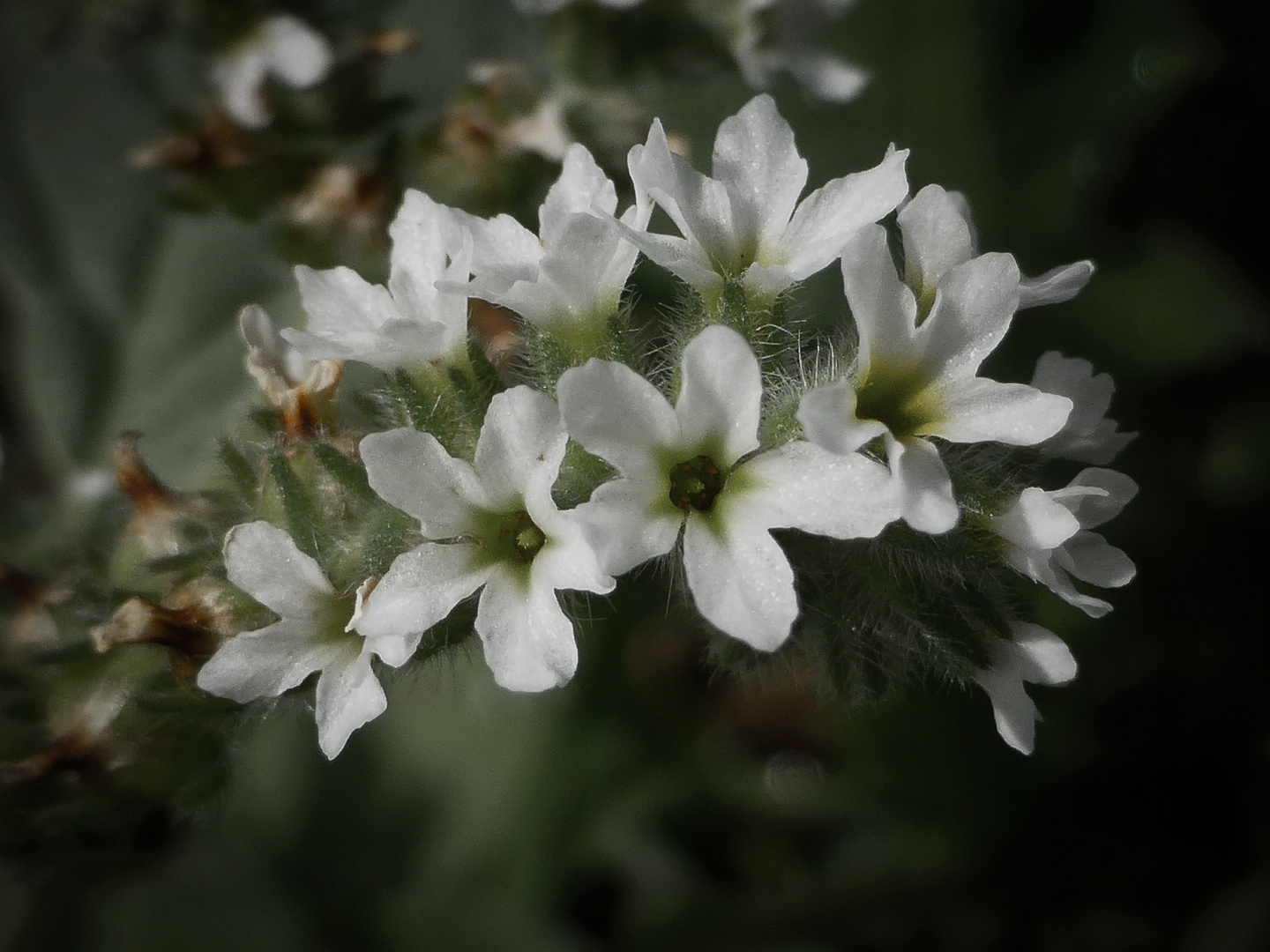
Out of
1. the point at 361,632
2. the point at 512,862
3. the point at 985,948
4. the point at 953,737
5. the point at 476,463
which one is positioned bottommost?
the point at 985,948

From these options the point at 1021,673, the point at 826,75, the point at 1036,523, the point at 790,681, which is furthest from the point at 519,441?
the point at 790,681

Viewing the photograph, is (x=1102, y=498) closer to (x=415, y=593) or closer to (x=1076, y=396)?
(x=1076, y=396)

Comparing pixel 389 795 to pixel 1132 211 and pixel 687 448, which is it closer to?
pixel 687 448

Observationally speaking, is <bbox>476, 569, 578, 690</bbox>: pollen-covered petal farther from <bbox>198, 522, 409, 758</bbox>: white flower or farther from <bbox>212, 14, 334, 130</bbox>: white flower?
<bbox>212, 14, 334, 130</bbox>: white flower

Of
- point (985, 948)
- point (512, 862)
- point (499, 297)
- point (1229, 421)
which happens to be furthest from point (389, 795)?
point (1229, 421)

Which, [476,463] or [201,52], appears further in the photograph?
[201,52]

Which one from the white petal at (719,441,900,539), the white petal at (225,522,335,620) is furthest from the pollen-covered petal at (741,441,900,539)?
the white petal at (225,522,335,620)
